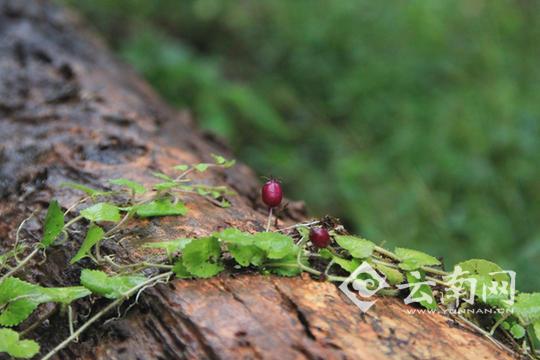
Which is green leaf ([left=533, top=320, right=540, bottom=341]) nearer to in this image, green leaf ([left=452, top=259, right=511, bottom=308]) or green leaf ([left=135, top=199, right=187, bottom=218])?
green leaf ([left=452, top=259, right=511, bottom=308])

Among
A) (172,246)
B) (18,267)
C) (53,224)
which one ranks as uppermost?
(172,246)

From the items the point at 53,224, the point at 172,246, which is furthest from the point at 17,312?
the point at 172,246

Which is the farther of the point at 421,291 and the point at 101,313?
the point at 421,291

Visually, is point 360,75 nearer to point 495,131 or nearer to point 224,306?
point 495,131

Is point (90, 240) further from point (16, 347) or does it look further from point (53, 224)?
point (16, 347)

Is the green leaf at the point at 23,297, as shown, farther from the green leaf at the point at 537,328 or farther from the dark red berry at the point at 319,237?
the green leaf at the point at 537,328

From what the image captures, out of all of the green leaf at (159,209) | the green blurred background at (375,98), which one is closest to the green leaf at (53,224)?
the green leaf at (159,209)

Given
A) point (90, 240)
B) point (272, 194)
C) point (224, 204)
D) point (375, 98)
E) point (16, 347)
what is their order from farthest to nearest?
point (375, 98), point (224, 204), point (272, 194), point (90, 240), point (16, 347)
